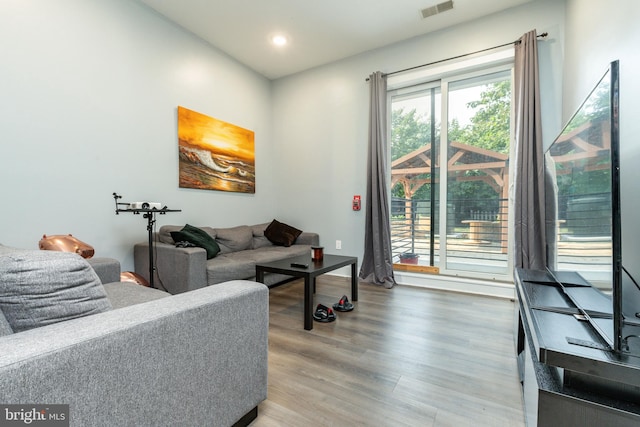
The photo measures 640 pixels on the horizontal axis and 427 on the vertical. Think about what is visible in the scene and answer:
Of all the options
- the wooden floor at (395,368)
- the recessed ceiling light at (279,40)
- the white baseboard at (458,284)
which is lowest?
the wooden floor at (395,368)

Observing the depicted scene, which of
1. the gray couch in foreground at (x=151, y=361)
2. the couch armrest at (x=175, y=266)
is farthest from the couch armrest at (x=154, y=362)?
the couch armrest at (x=175, y=266)

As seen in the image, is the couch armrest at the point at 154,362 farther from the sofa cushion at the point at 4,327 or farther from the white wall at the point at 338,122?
the white wall at the point at 338,122

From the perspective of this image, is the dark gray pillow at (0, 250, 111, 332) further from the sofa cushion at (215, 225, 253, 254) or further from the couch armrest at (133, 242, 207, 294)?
the sofa cushion at (215, 225, 253, 254)

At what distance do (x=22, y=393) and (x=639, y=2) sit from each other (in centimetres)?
282

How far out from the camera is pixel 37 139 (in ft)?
7.57

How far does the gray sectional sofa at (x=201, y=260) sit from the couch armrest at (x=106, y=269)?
0.55 meters

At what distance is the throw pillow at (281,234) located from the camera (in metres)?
4.05

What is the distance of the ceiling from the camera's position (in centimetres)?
300

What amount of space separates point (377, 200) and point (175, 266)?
2.39 meters

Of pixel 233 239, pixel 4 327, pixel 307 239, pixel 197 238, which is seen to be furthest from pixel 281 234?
pixel 4 327

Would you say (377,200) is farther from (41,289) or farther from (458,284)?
(41,289)

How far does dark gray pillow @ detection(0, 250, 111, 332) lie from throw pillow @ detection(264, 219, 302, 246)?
3.11 m

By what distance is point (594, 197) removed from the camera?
1128 mm

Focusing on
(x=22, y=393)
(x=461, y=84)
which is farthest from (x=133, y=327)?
(x=461, y=84)
